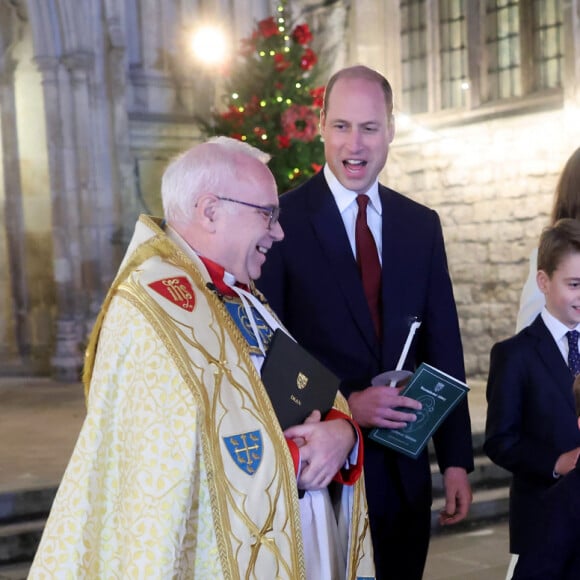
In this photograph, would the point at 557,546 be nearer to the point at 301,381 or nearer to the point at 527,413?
the point at 301,381

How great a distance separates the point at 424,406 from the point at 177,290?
76cm

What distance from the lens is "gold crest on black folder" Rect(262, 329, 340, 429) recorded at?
7.45ft

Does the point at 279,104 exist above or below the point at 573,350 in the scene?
above

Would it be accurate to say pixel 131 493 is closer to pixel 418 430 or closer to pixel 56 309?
pixel 418 430

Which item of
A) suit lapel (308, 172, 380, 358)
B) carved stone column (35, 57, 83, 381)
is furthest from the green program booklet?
carved stone column (35, 57, 83, 381)

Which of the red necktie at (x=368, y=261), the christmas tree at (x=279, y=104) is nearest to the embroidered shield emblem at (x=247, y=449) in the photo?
the red necktie at (x=368, y=261)

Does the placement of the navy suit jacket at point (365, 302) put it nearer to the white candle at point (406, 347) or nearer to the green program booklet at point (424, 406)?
the white candle at point (406, 347)

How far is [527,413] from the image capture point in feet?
9.50

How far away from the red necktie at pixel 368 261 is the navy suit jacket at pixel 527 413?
42 cm

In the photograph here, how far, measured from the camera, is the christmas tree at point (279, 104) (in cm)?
828

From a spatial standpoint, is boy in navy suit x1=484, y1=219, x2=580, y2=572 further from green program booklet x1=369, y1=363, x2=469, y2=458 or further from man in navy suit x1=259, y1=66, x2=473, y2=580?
green program booklet x1=369, y1=363, x2=469, y2=458

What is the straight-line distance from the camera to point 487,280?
9586 millimetres

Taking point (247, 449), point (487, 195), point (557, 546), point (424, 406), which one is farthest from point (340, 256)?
point (487, 195)

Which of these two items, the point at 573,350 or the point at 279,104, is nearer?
the point at 573,350
